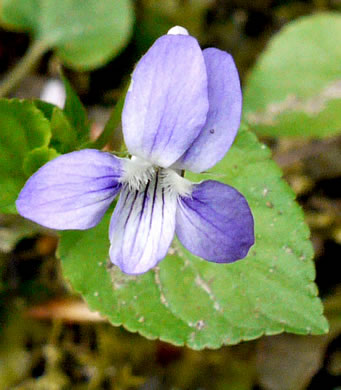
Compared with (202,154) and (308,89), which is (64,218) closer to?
(202,154)

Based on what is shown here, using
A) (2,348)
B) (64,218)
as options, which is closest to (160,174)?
(64,218)

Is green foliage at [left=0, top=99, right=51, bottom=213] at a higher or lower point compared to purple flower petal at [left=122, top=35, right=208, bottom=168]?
lower

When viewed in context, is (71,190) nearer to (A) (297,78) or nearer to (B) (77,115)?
(B) (77,115)

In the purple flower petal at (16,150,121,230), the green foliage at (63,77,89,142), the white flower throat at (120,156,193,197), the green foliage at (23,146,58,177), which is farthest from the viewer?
the green foliage at (63,77,89,142)

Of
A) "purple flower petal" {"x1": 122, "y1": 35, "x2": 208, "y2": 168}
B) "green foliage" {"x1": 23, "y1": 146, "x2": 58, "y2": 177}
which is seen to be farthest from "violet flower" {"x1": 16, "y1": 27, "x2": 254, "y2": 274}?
"green foliage" {"x1": 23, "y1": 146, "x2": 58, "y2": 177}

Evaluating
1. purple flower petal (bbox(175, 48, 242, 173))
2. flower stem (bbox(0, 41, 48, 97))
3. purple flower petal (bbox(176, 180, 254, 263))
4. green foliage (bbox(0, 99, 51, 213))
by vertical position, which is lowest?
flower stem (bbox(0, 41, 48, 97))

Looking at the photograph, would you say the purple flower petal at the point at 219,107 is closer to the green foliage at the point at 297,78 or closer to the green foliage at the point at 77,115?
the green foliage at the point at 77,115

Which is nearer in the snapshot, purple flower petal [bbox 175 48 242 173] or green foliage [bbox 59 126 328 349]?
purple flower petal [bbox 175 48 242 173]

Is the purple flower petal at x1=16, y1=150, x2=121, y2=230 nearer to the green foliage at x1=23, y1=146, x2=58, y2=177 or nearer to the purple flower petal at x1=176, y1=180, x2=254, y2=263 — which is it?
the purple flower petal at x1=176, y1=180, x2=254, y2=263

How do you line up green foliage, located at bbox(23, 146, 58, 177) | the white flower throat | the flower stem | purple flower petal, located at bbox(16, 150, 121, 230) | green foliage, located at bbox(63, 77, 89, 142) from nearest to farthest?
purple flower petal, located at bbox(16, 150, 121, 230)
the white flower throat
green foliage, located at bbox(23, 146, 58, 177)
green foliage, located at bbox(63, 77, 89, 142)
the flower stem

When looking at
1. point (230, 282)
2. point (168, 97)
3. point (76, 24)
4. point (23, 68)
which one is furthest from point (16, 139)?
point (76, 24)
